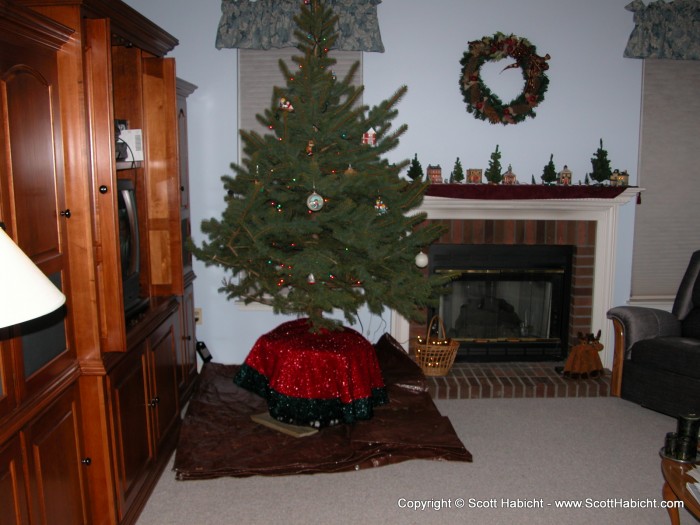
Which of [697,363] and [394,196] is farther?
→ [697,363]

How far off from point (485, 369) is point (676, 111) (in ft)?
7.34

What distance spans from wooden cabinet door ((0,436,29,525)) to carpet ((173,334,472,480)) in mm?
1141

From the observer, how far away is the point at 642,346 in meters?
3.72

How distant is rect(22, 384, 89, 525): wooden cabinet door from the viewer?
1831mm

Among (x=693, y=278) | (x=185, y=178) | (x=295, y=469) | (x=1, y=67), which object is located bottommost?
(x=295, y=469)

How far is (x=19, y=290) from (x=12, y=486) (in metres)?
0.95

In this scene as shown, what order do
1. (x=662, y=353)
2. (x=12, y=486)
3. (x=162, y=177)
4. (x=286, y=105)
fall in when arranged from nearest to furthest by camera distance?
(x=12, y=486) < (x=286, y=105) < (x=162, y=177) < (x=662, y=353)

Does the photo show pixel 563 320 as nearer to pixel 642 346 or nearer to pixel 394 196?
pixel 642 346

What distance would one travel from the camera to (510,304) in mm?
4410

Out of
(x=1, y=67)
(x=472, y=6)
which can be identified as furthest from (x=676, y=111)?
(x=1, y=67)

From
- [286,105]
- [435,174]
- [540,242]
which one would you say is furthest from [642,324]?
[286,105]

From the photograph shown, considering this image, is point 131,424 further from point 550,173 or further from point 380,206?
point 550,173

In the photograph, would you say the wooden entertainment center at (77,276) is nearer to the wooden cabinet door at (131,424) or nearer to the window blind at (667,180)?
the wooden cabinet door at (131,424)

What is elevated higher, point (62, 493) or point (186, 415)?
point (62, 493)
